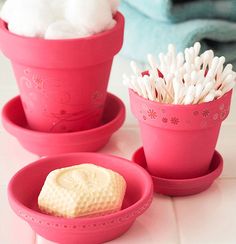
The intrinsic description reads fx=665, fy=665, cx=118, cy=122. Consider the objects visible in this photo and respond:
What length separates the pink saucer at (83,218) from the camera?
580 millimetres

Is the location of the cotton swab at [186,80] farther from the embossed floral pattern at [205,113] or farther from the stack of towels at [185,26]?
the stack of towels at [185,26]

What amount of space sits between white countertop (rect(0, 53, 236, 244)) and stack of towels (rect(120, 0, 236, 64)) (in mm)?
180

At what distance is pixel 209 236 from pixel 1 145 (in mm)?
299

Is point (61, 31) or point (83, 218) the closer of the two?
point (83, 218)

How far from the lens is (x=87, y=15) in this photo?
2.35 ft

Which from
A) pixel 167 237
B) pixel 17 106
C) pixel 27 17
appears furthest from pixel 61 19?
pixel 167 237

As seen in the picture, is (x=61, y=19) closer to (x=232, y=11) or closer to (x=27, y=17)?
(x=27, y=17)

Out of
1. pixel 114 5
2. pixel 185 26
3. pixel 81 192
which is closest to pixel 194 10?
pixel 185 26

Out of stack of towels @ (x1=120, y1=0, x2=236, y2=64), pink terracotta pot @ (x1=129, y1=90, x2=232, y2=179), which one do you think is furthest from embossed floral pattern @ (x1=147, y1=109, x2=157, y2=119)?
stack of towels @ (x1=120, y1=0, x2=236, y2=64)

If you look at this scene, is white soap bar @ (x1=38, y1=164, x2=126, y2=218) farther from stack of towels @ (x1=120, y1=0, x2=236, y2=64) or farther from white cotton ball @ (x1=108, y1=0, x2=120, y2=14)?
stack of towels @ (x1=120, y1=0, x2=236, y2=64)

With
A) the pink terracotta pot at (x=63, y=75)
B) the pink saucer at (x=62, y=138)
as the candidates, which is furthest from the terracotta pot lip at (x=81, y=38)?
the pink saucer at (x=62, y=138)

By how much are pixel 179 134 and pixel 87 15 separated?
17 cm

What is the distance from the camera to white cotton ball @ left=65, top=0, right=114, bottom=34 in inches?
28.3

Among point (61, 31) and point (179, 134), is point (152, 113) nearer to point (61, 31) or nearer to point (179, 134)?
point (179, 134)
